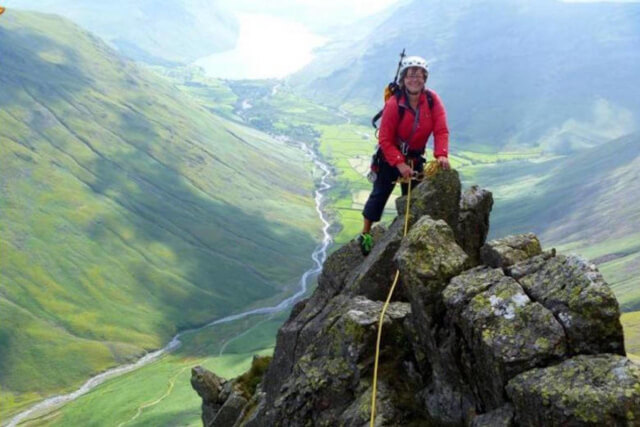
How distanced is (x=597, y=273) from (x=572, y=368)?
116 inches

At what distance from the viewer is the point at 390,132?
24.5 meters

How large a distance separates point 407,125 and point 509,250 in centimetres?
703

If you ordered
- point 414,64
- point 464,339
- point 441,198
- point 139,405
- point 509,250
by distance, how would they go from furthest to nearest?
point 139,405, point 441,198, point 414,64, point 509,250, point 464,339

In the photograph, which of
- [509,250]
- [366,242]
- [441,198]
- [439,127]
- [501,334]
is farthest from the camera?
[366,242]

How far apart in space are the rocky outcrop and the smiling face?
439cm

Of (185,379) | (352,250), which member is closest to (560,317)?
(352,250)

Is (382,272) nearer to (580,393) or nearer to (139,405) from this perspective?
(580,393)

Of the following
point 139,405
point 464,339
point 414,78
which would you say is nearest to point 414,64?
point 414,78

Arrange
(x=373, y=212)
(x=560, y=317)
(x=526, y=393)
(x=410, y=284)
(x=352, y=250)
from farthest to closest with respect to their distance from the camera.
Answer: (x=352, y=250) < (x=373, y=212) < (x=410, y=284) < (x=560, y=317) < (x=526, y=393)

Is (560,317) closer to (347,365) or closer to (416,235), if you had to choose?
(416,235)

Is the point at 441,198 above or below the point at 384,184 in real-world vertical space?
below

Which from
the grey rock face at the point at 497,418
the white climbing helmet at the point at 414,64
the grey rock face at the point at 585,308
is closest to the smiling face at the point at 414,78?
the white climbing helmet at the point at 414,64

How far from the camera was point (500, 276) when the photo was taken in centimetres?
1906

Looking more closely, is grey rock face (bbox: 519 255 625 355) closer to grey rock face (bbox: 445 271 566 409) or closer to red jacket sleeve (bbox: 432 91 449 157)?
grey rock face (bbox: 445 271 566 409)
